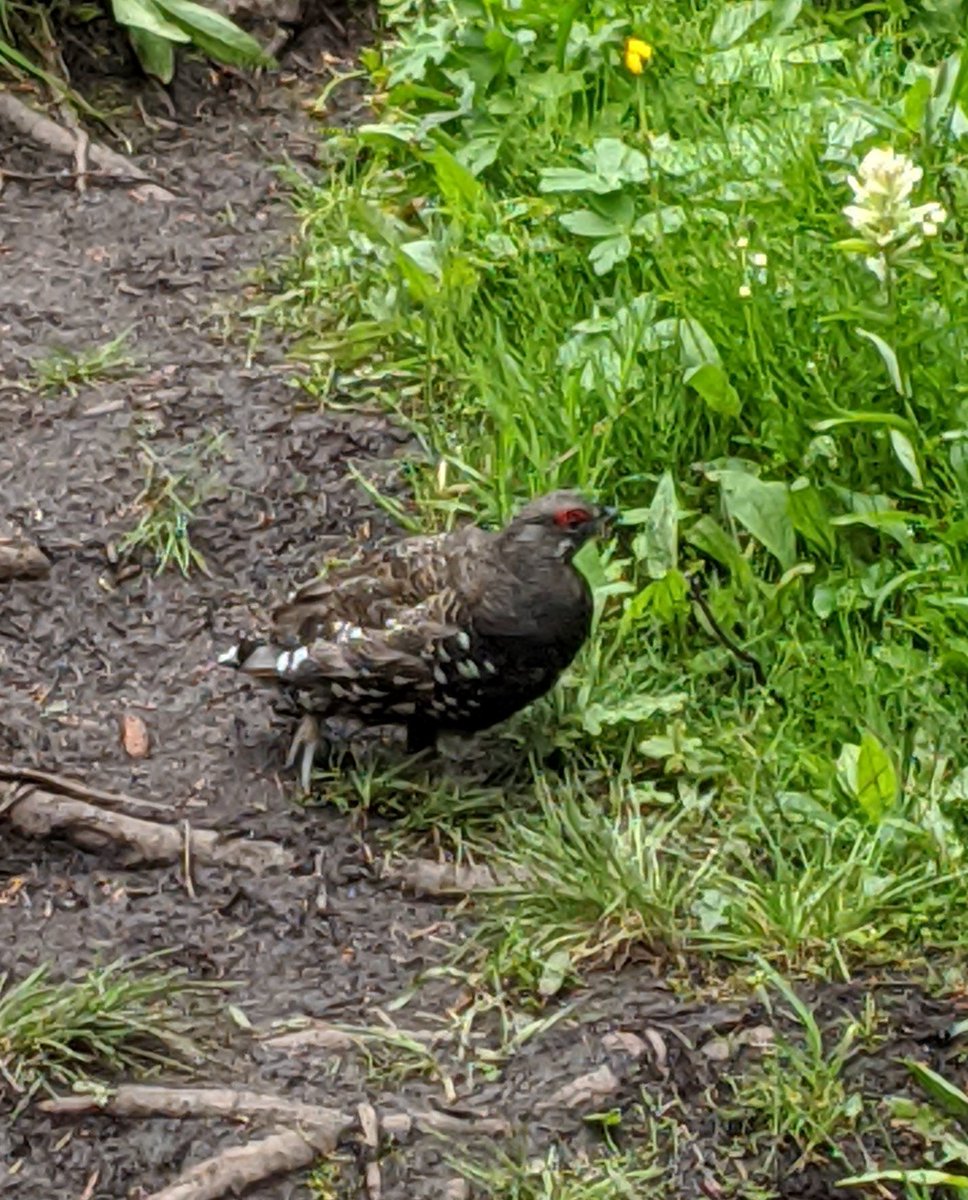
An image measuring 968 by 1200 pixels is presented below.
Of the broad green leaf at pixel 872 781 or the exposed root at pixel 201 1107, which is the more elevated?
the broad green leaf at pixel 872 781

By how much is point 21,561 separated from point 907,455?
2126 millimetres

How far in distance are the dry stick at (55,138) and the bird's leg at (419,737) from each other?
8.99ft

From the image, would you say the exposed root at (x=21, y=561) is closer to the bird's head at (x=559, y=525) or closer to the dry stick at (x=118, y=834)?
the dry stick at (x=118, y=834)

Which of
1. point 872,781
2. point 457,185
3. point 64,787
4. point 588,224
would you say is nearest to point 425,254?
point 457,185

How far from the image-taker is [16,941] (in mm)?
4387

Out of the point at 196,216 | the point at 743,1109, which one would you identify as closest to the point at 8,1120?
the point at 743,1109

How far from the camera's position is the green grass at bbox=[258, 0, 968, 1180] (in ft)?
14.6

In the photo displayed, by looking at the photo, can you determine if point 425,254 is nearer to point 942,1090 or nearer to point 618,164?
point 618,164

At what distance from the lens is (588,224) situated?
5.91 meters

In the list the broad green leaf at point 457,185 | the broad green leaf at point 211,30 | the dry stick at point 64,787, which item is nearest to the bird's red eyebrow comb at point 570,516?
the dry stick at point 64,787

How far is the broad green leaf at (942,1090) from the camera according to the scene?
3963 millimetres

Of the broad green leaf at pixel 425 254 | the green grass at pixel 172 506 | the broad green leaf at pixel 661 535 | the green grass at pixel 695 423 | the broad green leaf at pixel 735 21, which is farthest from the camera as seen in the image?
the broad green leaf at pixel 735 21

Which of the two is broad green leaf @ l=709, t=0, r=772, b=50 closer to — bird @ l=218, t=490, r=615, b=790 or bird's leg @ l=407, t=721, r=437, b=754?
bird @ l=218, t=490, r=615, b=790

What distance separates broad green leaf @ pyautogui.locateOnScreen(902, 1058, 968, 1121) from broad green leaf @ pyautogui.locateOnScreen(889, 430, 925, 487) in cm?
153
